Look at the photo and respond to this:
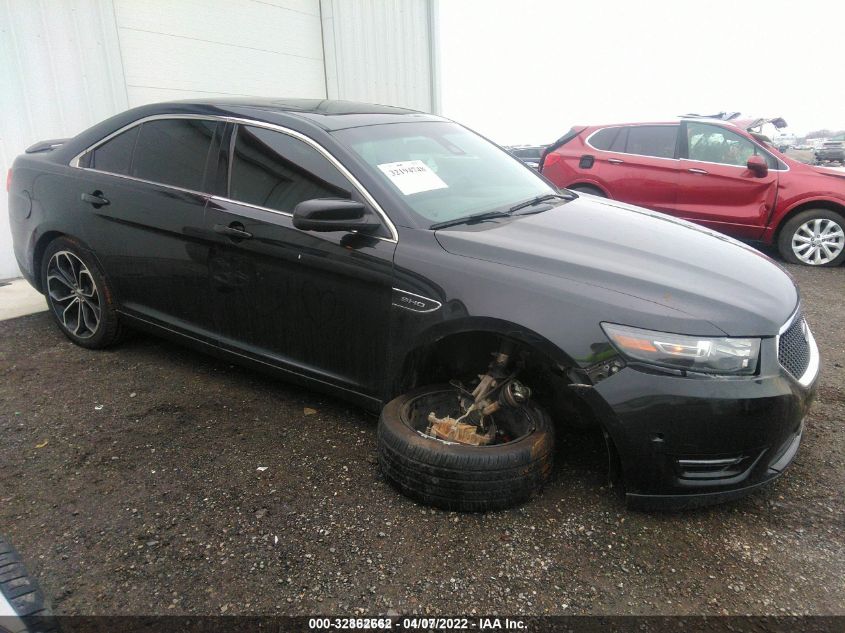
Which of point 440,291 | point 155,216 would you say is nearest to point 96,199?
point 155,216

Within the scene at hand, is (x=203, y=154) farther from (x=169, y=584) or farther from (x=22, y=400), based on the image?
(x=169, y=584)

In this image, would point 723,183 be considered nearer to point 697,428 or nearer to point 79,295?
point 697,428


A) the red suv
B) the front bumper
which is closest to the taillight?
the red suv

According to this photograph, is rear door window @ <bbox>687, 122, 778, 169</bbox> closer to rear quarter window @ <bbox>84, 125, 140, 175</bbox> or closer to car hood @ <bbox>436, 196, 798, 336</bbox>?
car hood @ <bbox>436, 196, 798, 336</bbox>

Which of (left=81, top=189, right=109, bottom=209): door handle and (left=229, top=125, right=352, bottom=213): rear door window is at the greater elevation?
(left=229, top=125, right=352, bottom=213): rear door window

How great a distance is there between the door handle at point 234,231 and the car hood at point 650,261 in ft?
3.22

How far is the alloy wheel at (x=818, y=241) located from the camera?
664 cm

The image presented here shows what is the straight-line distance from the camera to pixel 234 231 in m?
2.98

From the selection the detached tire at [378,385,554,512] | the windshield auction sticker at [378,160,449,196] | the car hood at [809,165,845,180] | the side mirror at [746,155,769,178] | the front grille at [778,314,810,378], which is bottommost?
the detached tire at [378,385,554,512]

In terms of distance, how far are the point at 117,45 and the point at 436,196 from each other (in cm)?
485

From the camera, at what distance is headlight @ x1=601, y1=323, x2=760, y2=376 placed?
2.12 meters

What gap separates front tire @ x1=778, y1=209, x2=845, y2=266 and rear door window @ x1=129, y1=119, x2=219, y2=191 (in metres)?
6.22

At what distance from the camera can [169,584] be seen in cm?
205

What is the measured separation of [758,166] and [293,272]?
19.3ft
